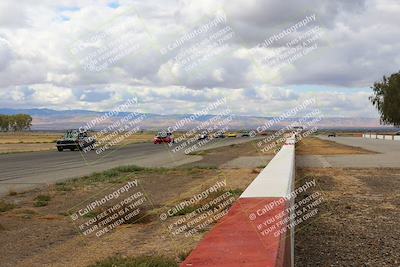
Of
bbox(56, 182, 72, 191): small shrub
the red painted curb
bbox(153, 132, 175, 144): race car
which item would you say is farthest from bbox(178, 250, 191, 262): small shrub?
bbox(153, 132, 175, 144): race car

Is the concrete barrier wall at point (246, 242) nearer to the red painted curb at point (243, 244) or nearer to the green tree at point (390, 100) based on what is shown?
the red painted curb at point (243, 244)

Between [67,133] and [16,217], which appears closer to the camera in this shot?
[16,217]

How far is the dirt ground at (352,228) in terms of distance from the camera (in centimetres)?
668

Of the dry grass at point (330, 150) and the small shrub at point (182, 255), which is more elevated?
the small shrub at point (182, 255)

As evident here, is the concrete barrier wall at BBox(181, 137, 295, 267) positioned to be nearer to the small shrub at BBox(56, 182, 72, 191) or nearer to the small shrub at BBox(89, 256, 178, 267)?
the small shrub at BBox(89, 256, 178, 267)

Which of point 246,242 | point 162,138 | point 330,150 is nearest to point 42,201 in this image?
point 246,242

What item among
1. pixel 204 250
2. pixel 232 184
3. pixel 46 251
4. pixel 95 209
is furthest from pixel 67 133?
pixel 204 250

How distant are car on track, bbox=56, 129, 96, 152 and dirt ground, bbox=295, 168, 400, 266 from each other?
36659mm

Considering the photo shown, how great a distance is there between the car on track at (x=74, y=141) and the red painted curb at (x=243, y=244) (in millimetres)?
44766

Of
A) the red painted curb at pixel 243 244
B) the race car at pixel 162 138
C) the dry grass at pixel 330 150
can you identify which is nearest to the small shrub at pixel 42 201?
the red painted curb at pixel 243 244

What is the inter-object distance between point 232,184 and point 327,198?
4471 millimetres

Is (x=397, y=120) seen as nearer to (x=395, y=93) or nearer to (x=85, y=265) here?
(x=395, y=93)

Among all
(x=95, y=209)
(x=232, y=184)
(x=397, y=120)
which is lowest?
(x=397, y=120)

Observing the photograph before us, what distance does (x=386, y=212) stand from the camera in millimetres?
10195
